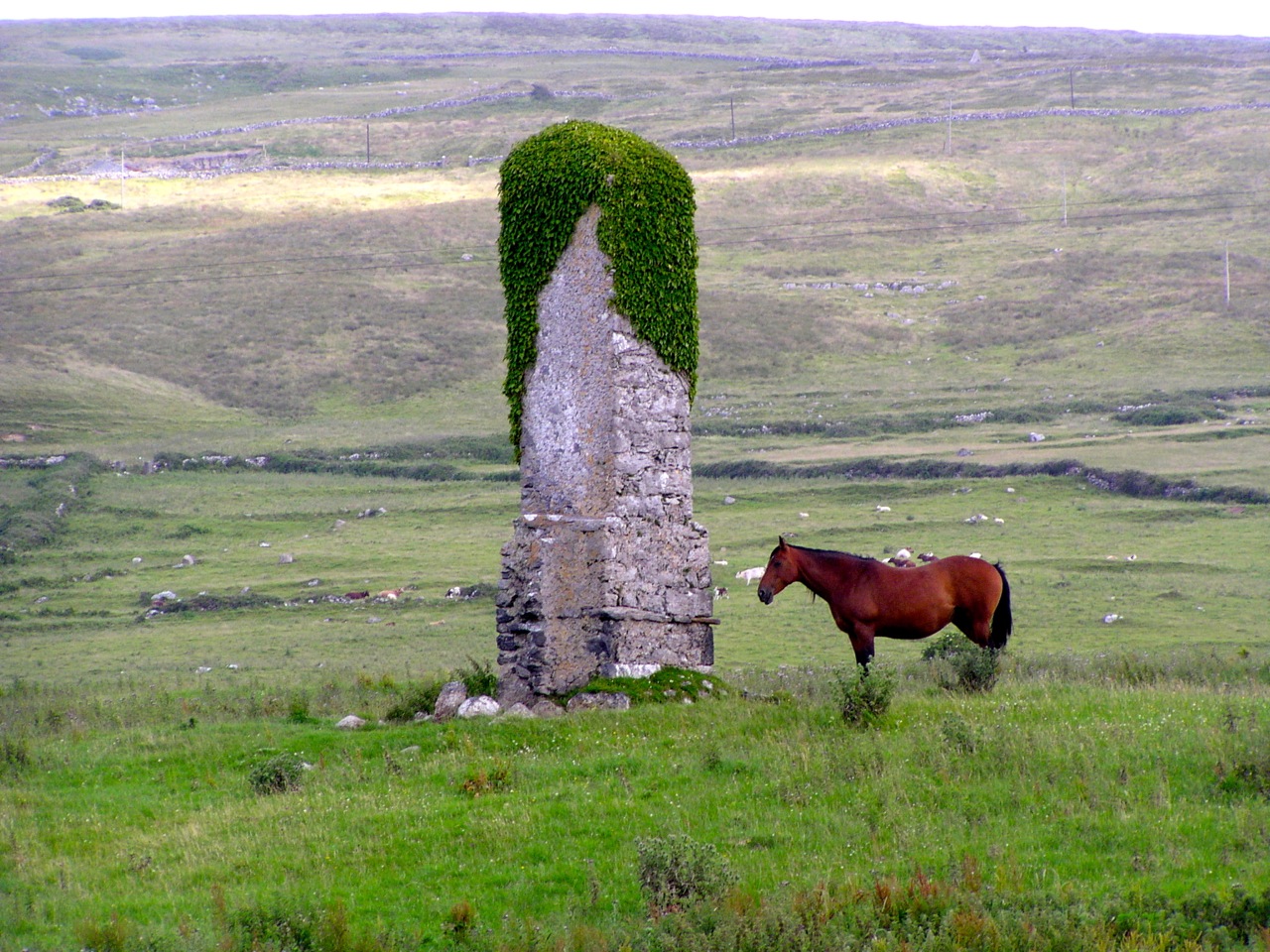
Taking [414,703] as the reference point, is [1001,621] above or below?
above

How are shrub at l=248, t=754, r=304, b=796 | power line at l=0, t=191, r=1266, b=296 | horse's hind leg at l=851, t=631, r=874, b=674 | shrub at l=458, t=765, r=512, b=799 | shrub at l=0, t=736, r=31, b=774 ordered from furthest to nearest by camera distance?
1. power line at l=0, t=191, r=1266, b=296
2. horse's hind leg at l=851, t=631, r=874, b=674
3. shrub at l=0, t=736, r=31, b=774
4. shrub at l=248, t=754, r=304, b=796
5. shrub at l=458, t=765, r=512, b=799

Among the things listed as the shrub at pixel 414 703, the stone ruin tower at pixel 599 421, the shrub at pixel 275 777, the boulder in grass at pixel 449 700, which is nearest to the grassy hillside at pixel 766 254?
the stone ruin tower at pixel 599 421

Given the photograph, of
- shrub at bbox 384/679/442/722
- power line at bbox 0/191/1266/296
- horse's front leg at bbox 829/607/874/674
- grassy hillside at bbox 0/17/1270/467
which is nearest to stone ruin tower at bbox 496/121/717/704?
shrub at bbox 384/679/442/722

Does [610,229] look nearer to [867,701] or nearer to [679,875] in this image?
[867,701]

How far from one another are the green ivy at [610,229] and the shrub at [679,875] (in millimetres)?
8000

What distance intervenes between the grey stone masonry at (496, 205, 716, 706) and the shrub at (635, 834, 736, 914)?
6579 mm

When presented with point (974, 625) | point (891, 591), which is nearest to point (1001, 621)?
point (974, 625)

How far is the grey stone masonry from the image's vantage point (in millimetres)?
14914

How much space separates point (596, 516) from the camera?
15.1 meters

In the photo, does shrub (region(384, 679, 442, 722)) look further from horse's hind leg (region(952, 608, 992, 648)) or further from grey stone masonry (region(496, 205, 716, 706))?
horse's hind leg (region(952, 608, 992, 648))

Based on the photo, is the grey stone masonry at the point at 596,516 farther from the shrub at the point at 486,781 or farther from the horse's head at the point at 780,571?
the shrub at the point at 486,781

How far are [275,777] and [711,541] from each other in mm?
22915

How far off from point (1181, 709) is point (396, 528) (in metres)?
29.9

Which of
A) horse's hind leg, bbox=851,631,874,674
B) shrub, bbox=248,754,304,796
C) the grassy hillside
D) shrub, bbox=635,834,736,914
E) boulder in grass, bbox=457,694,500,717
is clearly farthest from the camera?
the grassy hillside
